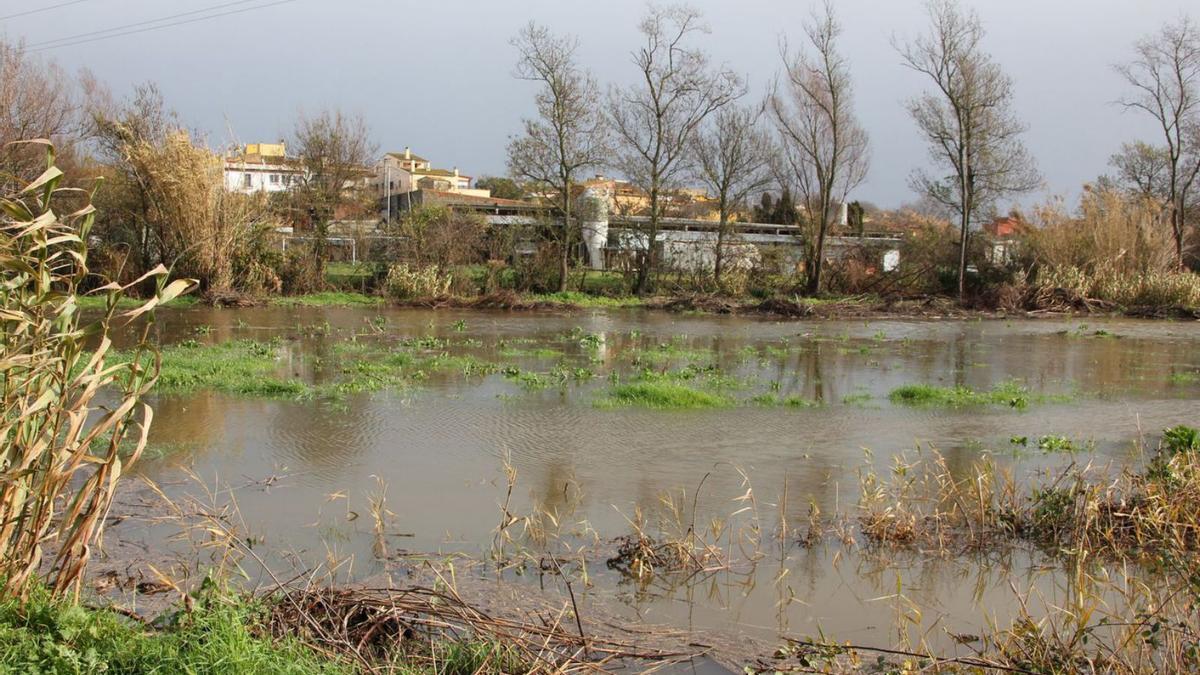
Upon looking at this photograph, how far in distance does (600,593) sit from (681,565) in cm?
68

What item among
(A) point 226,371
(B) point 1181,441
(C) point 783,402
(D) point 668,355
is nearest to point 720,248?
(D) point 668,355

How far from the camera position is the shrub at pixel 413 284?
1140 inches

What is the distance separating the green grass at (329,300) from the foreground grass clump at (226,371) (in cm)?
1022

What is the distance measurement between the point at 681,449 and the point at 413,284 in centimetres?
2048

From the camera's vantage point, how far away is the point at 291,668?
3.77 m

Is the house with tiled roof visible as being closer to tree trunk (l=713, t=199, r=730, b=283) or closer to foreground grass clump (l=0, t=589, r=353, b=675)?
tree trunk (l=713, t=199, r=730, b=283)

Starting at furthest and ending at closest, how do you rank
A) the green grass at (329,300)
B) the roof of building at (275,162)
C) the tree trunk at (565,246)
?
the tree trunk at (565,246) → the roof of building at (275,162) → the green grass at (329,300)

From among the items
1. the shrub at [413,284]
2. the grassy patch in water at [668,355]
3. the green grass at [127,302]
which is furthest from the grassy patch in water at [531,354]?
the shrub at [413,284]

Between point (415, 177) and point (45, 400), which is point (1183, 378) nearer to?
point (45, 400)

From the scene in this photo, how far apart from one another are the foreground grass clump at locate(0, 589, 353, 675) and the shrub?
2489 cm

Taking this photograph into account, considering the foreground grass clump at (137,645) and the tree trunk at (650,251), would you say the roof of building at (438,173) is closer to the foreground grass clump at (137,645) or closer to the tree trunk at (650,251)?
the tree trunk at (650,251)

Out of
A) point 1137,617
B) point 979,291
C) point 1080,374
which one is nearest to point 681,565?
point 1137,617

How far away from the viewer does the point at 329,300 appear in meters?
27.9

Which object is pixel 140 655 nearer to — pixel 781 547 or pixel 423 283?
pixel 781 547
